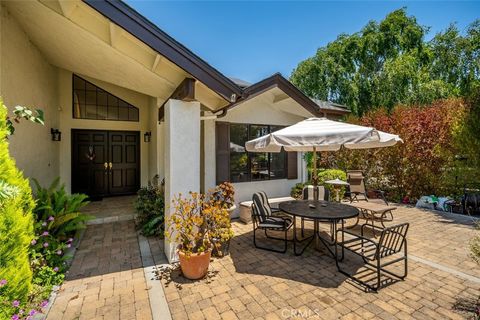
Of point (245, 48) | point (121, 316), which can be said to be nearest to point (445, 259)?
point (121, 316)

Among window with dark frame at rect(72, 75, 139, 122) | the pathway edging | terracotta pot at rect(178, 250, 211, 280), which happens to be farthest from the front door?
terracotta pot at rect(178, 250, 211, 280)

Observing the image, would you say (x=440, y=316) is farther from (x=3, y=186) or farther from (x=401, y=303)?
(x=3, y=186)

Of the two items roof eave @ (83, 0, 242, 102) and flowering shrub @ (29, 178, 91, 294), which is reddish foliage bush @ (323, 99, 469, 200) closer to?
roof eave @ (83, 0, 242, 102)

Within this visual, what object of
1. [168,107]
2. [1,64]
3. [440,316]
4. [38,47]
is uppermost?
[38,47]

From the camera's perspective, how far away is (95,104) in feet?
29.1

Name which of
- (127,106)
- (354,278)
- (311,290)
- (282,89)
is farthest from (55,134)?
(354,278)

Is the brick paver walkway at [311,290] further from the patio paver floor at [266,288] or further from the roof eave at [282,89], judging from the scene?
the roof eave at [282,89]

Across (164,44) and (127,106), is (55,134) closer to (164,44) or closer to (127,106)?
(127,106)

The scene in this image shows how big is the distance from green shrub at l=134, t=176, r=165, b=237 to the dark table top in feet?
9.97

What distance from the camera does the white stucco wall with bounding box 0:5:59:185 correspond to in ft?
14.2

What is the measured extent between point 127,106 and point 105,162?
2.37m

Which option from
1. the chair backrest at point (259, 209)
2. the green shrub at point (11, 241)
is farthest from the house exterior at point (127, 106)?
the green shrub at point (11, 241)

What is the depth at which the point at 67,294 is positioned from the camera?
11.3 feet

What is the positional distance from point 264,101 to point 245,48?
838 cm
